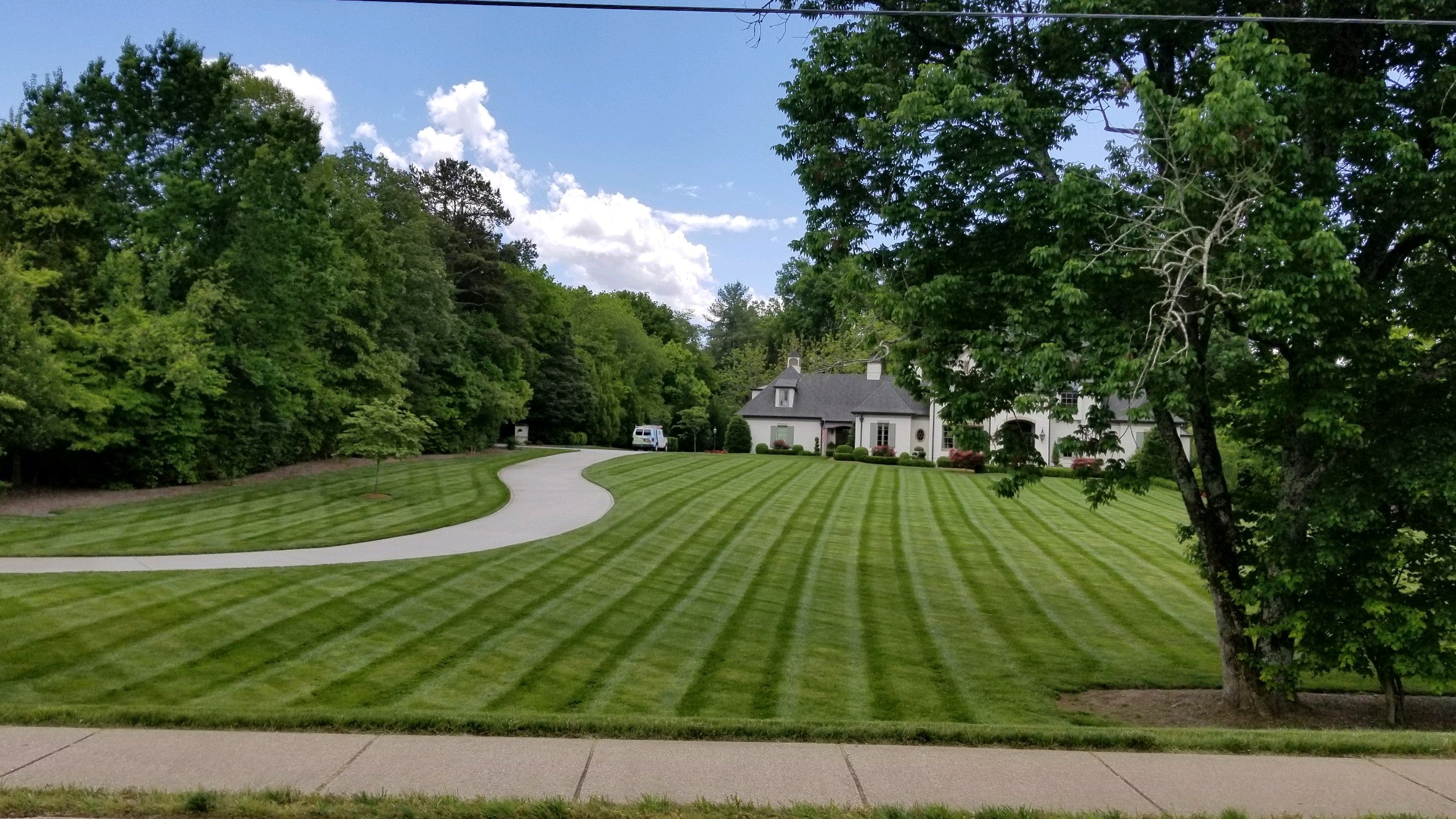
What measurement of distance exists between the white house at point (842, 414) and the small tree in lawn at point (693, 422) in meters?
4.85

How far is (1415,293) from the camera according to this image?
798 centimetres

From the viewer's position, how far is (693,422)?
57.2 meters

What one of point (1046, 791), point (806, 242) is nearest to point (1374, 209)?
point (806, 242)

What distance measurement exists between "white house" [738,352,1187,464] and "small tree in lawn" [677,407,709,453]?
4.85 meters

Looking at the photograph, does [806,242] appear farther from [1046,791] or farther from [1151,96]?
[1046,791]

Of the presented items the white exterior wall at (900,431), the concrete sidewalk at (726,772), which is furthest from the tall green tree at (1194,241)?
the white exterior wall at (900,431)

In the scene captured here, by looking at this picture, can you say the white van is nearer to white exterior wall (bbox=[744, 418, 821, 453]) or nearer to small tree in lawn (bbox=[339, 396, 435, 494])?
white exterior wall (bbox=[744, 418, 821, 453])


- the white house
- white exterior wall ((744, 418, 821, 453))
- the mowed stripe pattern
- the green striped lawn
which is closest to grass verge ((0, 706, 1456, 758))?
the mowed stripe pattern

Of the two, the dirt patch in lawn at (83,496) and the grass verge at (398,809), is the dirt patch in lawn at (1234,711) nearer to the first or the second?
the grass verge at (398,809)

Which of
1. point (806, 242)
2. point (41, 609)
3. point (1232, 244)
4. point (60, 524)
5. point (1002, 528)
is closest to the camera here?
point (1232, 244)

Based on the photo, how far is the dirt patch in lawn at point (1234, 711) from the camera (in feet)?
28.9

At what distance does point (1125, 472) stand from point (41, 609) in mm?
12641

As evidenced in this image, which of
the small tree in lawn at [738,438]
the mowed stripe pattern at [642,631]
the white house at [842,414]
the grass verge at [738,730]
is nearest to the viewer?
the grass verge at [738,730]

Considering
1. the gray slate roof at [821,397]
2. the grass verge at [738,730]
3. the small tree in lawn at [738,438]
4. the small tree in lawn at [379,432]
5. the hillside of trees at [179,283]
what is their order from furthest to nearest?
1. the gray slate roof at [821,397]
2. the small tree in lawn at [738,438]
3. the small tree in lawn at [379,432]
4. the hillside of trees at [179,283]
5. the grass verge at [738,730]
